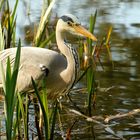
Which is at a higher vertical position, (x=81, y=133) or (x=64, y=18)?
(x=64, y=18)

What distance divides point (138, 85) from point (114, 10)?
518 centimetres

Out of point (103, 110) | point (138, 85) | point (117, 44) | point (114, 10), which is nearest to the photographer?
point (103, 110)

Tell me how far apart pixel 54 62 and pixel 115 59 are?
8.86 ft

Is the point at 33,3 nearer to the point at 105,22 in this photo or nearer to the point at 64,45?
the point at 105,22

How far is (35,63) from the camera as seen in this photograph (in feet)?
17.7

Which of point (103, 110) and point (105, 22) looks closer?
point (103, 110)

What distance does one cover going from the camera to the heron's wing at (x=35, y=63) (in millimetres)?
5375

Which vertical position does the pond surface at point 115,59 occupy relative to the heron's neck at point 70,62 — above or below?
below

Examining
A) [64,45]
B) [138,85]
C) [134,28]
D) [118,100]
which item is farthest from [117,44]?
[64,45]

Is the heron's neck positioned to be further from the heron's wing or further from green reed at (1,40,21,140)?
green reed at (1,40,21,140)

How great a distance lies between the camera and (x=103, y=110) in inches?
232

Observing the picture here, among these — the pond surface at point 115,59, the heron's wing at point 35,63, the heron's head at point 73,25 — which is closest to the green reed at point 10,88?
the pond surface at point 115,59

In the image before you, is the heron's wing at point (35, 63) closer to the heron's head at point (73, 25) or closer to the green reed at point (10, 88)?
the heron's head at point (73, 25)

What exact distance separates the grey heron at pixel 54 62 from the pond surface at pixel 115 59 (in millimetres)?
453
